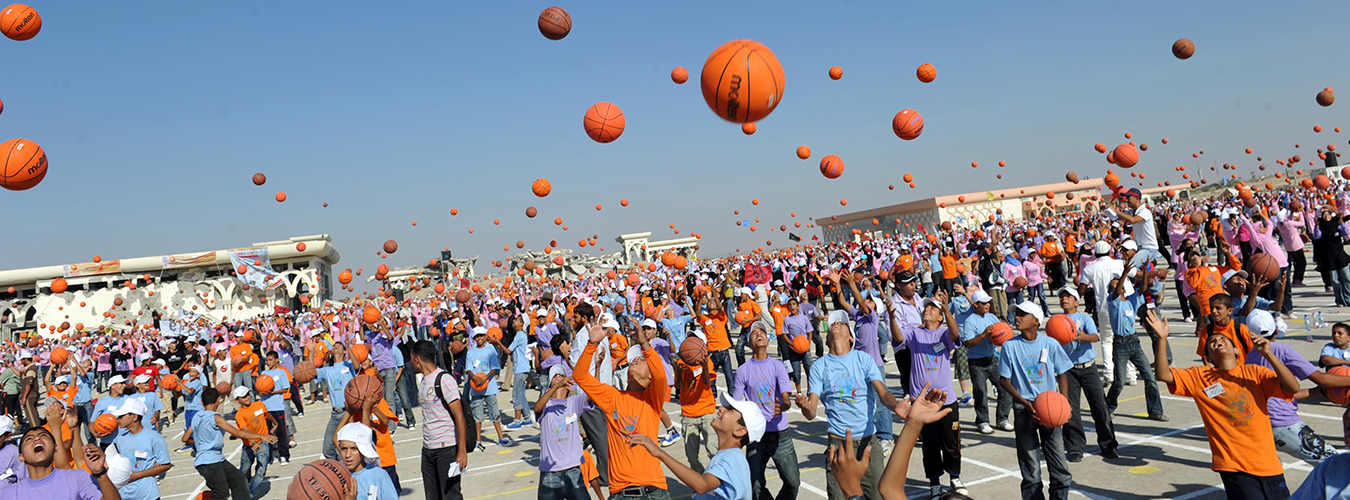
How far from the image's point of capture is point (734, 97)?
7.05 meters

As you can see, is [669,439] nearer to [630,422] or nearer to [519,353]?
[519,353]

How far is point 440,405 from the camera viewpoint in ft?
22.0

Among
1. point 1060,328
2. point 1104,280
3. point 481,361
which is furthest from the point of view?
point 481,361

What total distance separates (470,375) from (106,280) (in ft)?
259

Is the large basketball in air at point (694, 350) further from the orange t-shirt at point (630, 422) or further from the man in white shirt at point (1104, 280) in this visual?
the man in white shirt at point (1104, 280)

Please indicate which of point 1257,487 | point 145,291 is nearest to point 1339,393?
point 1257,487

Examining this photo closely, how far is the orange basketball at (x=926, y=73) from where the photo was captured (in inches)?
568

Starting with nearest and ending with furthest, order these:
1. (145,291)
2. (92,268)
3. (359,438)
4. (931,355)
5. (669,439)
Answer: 1. (359,438)
2. (931,355)
3. (669,439)
4. (145,291)
5. (92,268)

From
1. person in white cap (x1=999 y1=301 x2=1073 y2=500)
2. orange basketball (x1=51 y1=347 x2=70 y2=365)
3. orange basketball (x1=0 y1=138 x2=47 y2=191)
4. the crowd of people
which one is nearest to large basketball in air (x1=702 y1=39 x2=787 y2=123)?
the crowd of people

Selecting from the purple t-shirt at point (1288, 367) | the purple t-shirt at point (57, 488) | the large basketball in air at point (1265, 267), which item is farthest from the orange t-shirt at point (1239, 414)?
the purple t-shirt at point (57, 488)

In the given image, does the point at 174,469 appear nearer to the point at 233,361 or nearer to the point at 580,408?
the point at 233,361

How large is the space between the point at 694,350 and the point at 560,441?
4.55 ft

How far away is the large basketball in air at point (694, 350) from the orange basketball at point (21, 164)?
25.8ft

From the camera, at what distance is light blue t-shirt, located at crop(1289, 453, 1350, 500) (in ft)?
8.47
